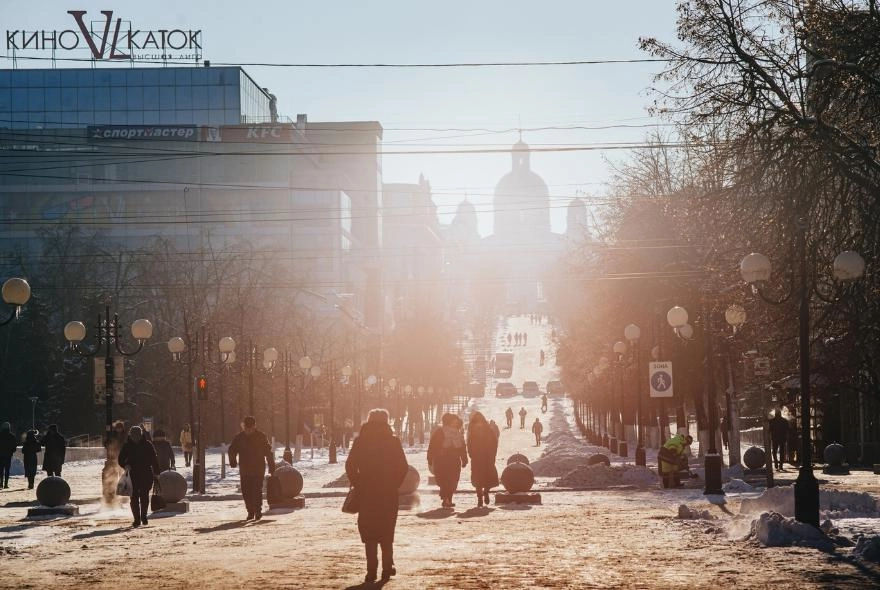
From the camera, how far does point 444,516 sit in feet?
88.0

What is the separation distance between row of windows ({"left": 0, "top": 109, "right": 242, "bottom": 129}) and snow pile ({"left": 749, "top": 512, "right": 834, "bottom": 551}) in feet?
450

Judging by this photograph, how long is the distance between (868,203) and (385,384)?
308 ft

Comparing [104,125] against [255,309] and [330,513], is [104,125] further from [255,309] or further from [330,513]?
[330,513]

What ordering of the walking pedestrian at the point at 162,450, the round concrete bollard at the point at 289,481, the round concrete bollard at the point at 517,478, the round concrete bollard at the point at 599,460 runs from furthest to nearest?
the round concrete bollard at the point at 599,460 → the walking pedestrian at the point at 162,450 → the round concrete bollard at the point at 517,478 → the round concrete bollard at the point at 289,481

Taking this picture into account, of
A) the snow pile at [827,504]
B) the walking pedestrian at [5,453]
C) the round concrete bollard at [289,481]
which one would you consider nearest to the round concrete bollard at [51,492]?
the round concrete bollard at [289,481]

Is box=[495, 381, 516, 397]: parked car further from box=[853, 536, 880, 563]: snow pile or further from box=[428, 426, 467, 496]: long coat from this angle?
box=[853, 536, 880, 563]: snow pile

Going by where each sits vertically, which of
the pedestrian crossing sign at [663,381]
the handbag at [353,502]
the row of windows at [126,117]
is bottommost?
the handbag at [353,502]

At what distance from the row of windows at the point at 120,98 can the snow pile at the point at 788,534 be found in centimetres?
13805

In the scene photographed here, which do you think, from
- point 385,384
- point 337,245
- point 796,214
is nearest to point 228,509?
point 796,214

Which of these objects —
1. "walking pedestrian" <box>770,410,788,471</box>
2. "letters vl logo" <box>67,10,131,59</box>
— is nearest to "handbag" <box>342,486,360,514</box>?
"walking pedestrian" <box>770,410,788,471</box>

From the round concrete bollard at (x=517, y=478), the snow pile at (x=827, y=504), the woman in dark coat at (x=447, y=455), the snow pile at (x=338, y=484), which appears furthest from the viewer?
the snow pile at (x=338, y=484)

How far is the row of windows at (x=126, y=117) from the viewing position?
499 ft

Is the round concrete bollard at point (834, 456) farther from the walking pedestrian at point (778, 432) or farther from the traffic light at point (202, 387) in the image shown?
the traffic light at point (202, 387)

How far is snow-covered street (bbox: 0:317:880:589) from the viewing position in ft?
51.3
